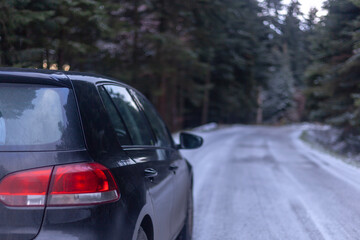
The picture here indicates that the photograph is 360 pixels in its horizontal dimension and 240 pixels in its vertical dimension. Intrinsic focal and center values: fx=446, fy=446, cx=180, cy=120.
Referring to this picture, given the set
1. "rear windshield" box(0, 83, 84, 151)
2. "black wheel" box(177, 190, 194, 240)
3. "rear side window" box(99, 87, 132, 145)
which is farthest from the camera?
"black wheel" box(177, 190, 194, 240)

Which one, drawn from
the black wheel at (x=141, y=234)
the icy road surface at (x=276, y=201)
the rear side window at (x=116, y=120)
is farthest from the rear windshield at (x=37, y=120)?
the icy road surface at (x=276, y=201)

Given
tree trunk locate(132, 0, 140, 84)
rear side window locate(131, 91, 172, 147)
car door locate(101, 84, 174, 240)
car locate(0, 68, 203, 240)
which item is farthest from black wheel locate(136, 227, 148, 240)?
tree trunk locate(132, 0, 140, 84)

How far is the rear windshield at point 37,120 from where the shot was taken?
2518 mm

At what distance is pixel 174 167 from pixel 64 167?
1.92 metres

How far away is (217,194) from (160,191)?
5.18 metres

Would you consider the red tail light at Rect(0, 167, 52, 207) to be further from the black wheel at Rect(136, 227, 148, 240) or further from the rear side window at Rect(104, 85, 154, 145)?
the rear side window at Rect(104, 85, 154, 145)

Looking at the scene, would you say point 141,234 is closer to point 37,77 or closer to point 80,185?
point 80,185

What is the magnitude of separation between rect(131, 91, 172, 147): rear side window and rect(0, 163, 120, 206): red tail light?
1801 millimetres

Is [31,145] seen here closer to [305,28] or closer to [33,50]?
[33,50]

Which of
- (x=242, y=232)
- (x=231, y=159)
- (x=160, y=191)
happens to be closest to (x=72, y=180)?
(x=160, y=191)

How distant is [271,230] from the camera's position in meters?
5.82

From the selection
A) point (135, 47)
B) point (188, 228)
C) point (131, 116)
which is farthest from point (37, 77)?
point (135, 47)

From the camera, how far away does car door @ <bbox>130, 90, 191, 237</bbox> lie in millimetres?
4246

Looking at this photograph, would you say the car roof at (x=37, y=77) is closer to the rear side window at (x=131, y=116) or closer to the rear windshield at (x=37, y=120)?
the rear windshield at (x=37, y=120)
